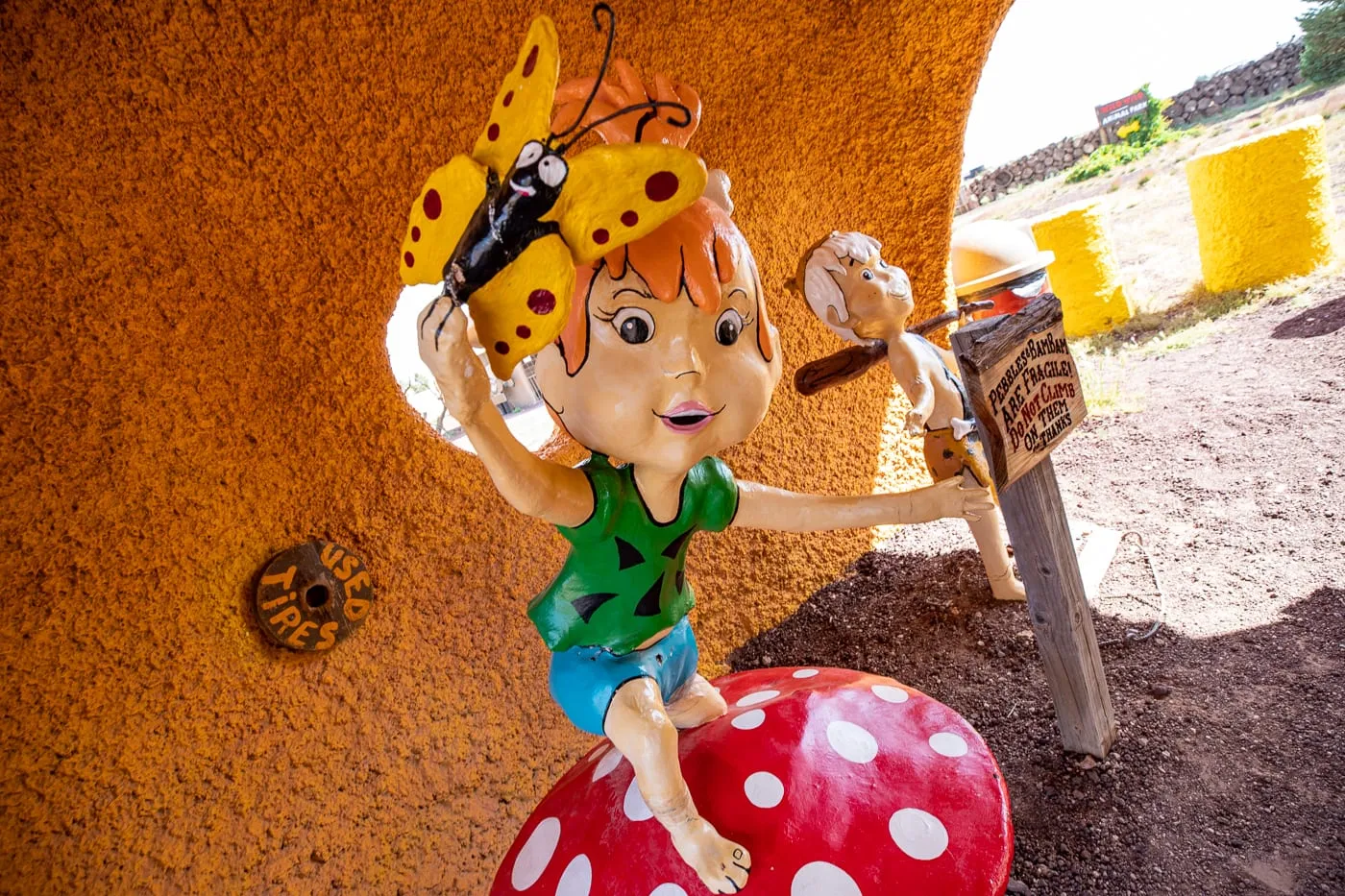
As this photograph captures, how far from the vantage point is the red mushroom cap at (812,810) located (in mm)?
1021

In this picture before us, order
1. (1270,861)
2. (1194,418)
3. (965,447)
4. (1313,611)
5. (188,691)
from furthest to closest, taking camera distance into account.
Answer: (1194,418)
(1313,611)
(965,447)
(188,691)
(1270,861)

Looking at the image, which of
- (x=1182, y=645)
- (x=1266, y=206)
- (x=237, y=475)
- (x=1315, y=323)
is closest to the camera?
(x=237, y=475)

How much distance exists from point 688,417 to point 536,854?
727mm

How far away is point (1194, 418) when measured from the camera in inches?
140

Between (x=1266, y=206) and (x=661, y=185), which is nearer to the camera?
(x=661, y=185)

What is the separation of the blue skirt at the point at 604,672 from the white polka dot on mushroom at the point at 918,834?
1.31 ft

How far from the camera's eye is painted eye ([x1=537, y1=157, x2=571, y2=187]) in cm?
89

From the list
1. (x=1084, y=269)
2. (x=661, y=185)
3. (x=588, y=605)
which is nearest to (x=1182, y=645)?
(x=588, y=605)

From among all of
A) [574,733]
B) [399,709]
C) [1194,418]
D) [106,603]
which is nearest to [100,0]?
[106,603]

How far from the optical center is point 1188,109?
13859 millimetres

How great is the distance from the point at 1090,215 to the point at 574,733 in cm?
530

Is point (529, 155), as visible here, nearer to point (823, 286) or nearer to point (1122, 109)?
point (823, 286)

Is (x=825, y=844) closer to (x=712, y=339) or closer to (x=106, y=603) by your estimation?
(x=712, y=339)

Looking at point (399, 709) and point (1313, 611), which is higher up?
point (399, 709)
